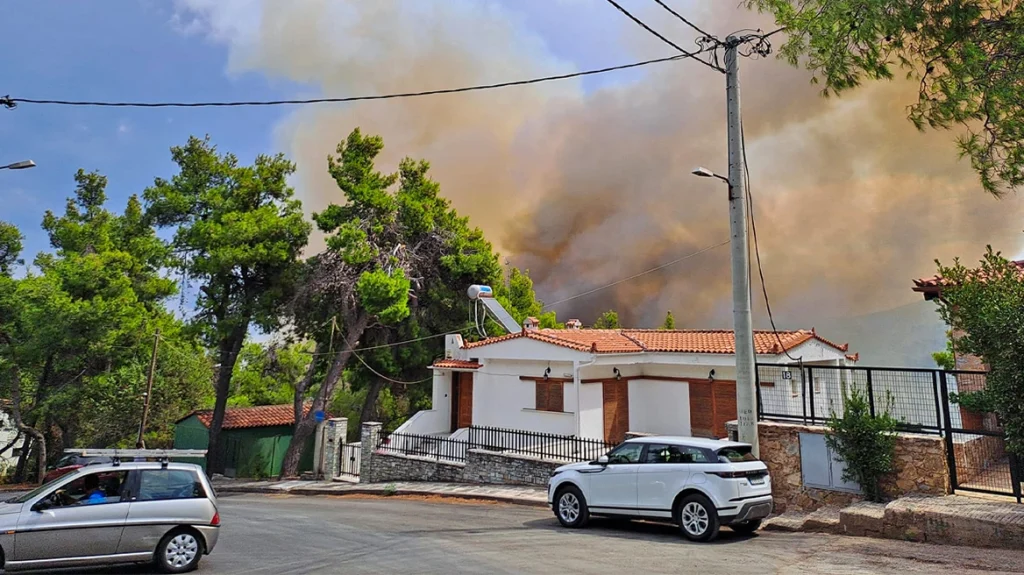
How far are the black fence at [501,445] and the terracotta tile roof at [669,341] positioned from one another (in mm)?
2995

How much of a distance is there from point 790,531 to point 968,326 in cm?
436

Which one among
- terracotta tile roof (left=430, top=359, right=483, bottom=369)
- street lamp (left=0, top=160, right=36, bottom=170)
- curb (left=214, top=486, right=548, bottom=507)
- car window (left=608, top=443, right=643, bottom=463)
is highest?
street lamp (left=0, top=160, right=36, bottom=170)

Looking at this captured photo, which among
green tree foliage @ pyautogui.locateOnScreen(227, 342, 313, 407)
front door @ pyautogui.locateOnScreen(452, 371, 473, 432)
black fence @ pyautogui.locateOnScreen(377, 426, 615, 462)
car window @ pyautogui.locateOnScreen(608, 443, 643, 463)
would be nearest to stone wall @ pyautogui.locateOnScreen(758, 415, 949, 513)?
car window @ pyautogui.locateOnScreen(608, 443, 643, 463)

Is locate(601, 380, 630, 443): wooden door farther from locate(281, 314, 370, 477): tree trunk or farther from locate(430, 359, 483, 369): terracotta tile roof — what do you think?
locate(281, 314, 370, 477): tree trunk

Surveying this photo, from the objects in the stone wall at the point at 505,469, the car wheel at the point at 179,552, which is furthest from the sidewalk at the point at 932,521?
the car wheel at the point at 179,552

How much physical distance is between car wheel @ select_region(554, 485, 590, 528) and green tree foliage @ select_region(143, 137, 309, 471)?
20.7 metres

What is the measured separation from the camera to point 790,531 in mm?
10164

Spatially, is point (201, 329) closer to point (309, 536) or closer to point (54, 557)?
point (309, 536)

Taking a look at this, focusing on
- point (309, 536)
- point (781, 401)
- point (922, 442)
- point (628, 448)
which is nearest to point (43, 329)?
point (309, 536)

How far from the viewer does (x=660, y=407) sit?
1981cm

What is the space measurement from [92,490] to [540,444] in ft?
37.8

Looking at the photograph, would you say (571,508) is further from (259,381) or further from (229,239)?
(259,381)

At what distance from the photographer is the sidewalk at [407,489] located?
1488 centimetres

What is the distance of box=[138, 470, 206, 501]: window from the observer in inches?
319
